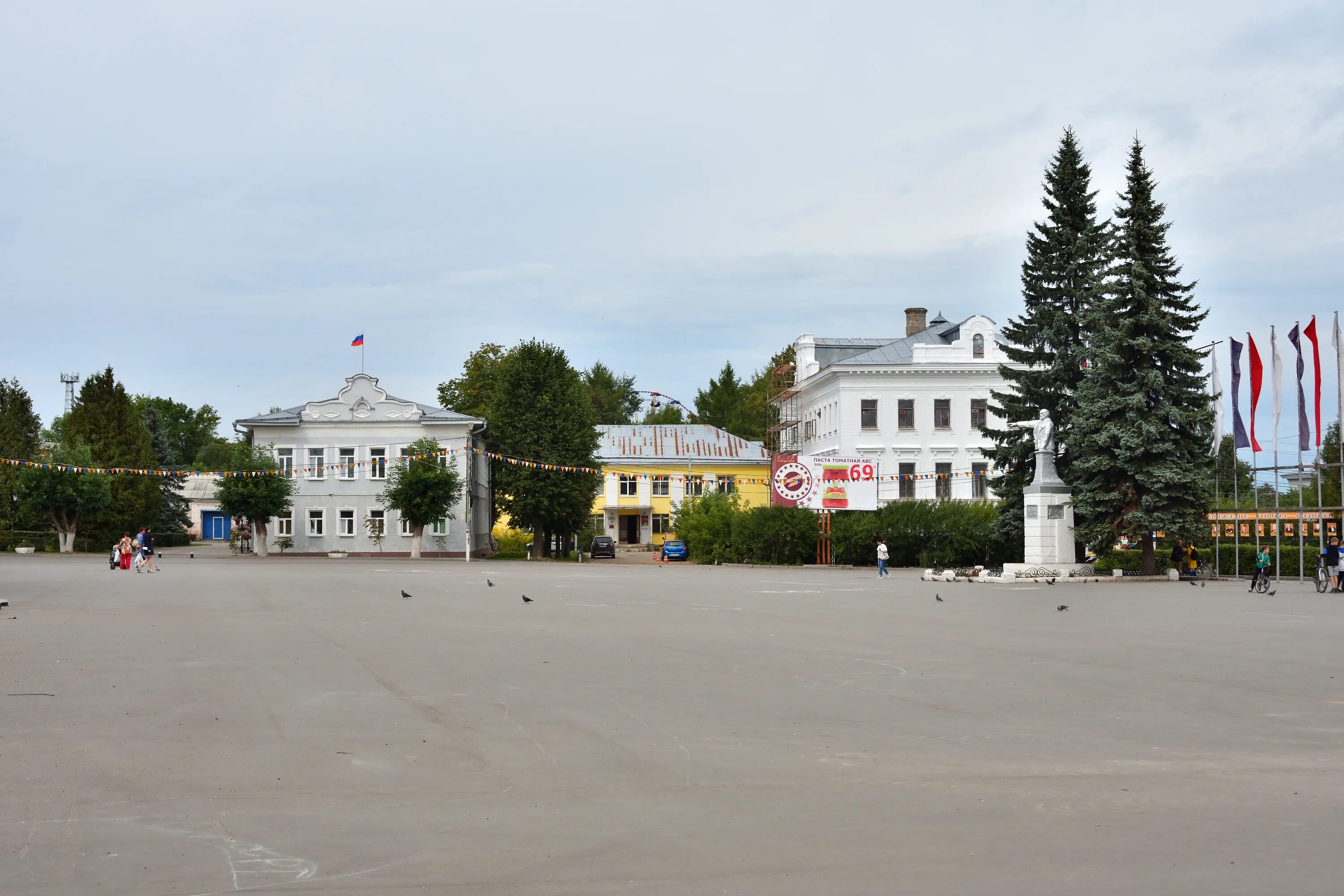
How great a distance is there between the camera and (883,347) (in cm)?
7631

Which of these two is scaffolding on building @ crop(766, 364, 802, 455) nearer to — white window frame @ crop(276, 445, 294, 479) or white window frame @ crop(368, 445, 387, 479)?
white window frame @ crop(368, 445, 387, 479)

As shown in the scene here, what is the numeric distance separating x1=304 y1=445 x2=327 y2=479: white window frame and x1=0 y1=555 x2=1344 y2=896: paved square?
56.0 m

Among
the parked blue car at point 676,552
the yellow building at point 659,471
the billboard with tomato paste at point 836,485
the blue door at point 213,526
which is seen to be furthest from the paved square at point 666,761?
the blue door at point 213,526

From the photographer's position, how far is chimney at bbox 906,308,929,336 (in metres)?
81.7

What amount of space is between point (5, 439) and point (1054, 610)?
232 ft

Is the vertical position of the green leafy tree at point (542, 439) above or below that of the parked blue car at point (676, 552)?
above

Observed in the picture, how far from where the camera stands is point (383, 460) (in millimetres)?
75312

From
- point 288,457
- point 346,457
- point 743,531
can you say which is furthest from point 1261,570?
point 288,457

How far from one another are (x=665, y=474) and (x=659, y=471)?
0.56m

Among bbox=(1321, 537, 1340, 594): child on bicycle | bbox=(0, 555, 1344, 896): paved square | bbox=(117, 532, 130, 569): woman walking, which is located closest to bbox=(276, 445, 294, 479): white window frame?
bbox=(117, 532, 130, 569): woman walking

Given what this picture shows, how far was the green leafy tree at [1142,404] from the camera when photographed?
42938 millimetres

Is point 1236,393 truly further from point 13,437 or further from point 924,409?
point 13,437

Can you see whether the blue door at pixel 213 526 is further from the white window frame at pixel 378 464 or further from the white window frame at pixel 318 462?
the white window frame at pixel 378 464

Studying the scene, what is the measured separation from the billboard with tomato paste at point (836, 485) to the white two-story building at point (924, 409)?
13.2 meters
